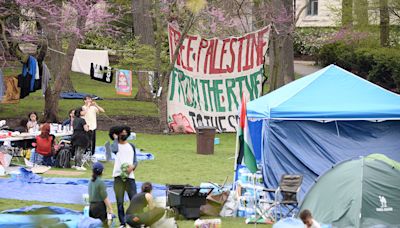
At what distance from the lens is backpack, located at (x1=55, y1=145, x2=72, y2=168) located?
16062mm

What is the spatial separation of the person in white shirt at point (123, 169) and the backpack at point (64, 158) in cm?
514

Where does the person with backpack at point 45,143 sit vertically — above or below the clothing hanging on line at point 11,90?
below

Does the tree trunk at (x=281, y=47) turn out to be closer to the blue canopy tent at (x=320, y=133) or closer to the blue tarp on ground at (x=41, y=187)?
the blue tarp on ground at (x=41, y=187)

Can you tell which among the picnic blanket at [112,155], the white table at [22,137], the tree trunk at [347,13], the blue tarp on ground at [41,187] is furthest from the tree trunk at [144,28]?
the blue tarp on ground at [41,187]

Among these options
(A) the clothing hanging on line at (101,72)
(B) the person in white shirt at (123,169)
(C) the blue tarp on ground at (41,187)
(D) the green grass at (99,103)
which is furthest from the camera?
(A) the clothing hanging on line at (101,72)

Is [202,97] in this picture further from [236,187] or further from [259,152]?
[236,187]

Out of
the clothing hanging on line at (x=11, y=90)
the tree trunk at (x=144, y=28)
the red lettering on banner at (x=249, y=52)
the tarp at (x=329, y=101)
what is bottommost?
the clothing hanging on line at (x=11, y=90)

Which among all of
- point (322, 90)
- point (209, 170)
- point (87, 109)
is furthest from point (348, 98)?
point (87, 109)

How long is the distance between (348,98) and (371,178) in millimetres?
2782

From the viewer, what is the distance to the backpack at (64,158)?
1606cm

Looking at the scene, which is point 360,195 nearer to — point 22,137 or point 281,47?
point 22,137

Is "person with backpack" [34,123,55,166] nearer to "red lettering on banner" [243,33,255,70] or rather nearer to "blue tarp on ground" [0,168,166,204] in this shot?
"blue tarp on ground" [0,168,166,204]

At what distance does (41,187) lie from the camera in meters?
13.7

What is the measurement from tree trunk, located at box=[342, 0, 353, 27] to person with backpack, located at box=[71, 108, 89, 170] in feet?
59.4
